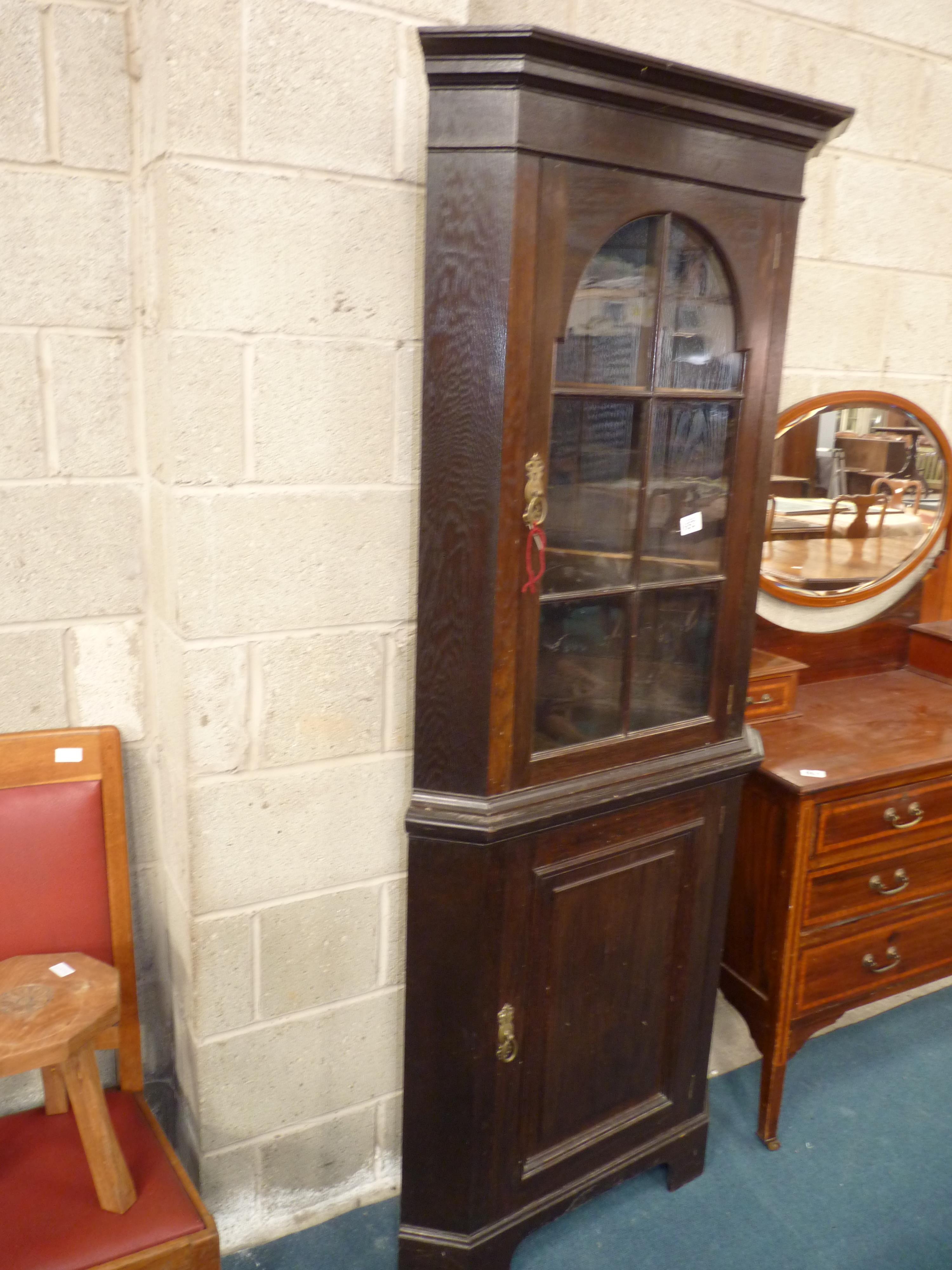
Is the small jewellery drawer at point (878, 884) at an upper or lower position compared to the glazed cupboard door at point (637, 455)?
lower

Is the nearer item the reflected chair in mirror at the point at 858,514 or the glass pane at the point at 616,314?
the glass pane at the point at 616,314

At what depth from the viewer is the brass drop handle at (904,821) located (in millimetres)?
1969

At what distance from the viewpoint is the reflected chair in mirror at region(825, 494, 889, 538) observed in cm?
228

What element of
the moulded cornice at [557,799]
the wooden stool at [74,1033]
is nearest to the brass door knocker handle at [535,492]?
the moulded cornice at [557,799]

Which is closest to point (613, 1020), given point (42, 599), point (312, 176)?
point (42, 599)

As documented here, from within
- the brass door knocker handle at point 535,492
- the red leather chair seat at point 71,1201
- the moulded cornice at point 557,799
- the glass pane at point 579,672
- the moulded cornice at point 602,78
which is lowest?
the red leather chair seat at point 71,1201

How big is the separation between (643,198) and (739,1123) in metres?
1.87

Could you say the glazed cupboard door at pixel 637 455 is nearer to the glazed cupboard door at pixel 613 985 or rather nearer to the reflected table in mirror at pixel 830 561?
the glazed cupboard door at pixel 613 985

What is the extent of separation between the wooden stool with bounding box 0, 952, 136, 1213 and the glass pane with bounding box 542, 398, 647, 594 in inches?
33.8

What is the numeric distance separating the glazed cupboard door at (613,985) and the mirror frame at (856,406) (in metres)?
0.75

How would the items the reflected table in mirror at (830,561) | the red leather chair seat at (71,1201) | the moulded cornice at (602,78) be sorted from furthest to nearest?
1. the reflected table in mirror at (830,561)
2. the red leather chair seat at (71,1201)
3. the moulded cornice at (602,78)

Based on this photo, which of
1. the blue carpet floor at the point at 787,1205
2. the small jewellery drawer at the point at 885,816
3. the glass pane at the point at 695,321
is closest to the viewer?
the glass pane at the point at 695,321

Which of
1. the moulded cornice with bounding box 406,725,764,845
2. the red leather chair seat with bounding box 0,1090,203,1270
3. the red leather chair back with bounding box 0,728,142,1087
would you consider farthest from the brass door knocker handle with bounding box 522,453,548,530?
the red leather chair seat with bounding box 0,1090,203,1270

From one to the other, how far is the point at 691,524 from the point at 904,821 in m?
0.88
